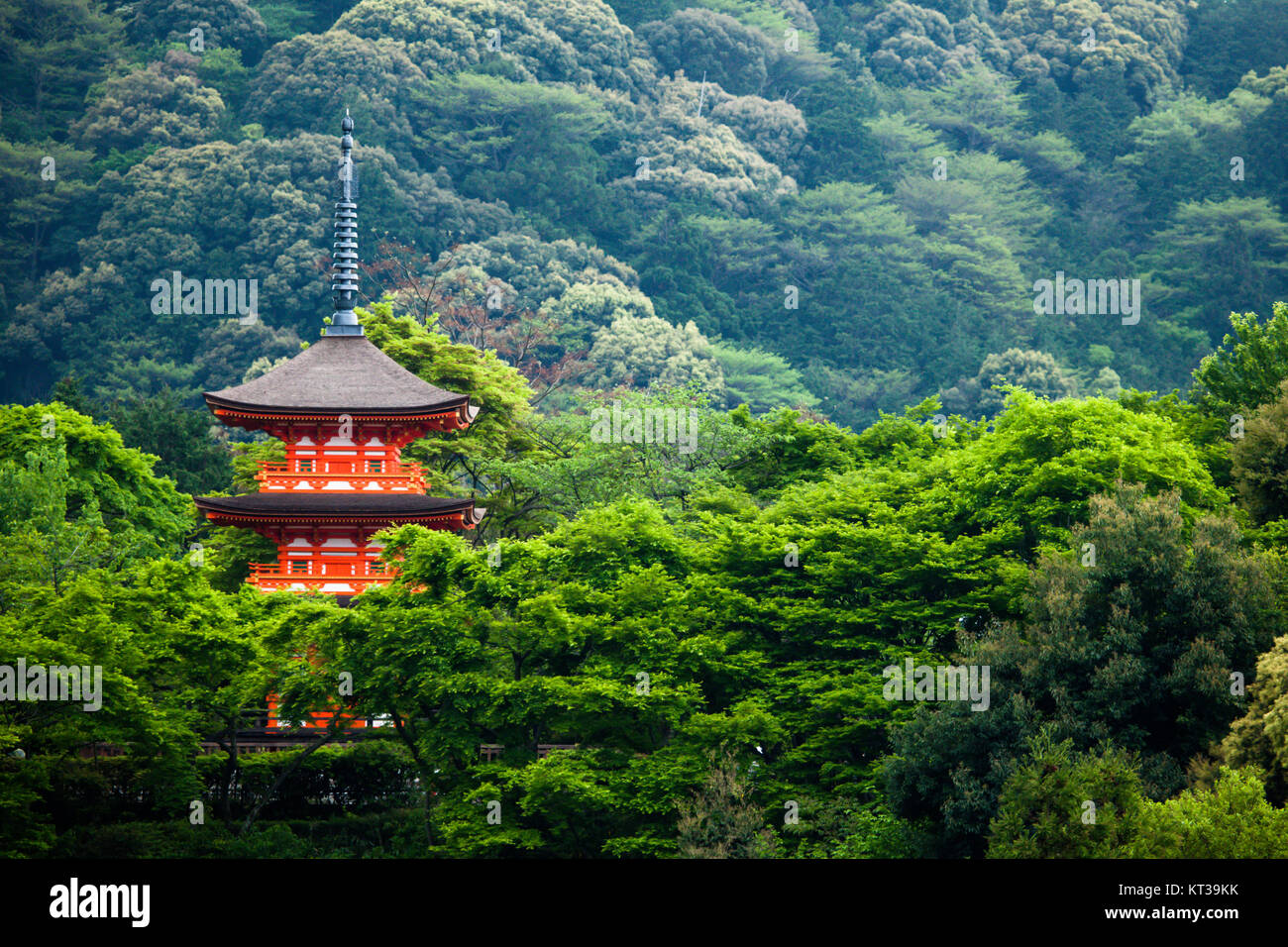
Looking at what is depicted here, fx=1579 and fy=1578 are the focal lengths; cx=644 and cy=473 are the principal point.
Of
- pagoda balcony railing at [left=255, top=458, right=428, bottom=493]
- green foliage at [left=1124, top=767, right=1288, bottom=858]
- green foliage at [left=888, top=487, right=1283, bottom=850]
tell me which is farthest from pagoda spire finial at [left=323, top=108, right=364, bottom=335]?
green foliage at [left=1124, top=767, right=1288, bottom=858]

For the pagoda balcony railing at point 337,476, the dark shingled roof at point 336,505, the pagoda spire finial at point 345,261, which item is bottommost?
the dark shingled roof at point 336,505

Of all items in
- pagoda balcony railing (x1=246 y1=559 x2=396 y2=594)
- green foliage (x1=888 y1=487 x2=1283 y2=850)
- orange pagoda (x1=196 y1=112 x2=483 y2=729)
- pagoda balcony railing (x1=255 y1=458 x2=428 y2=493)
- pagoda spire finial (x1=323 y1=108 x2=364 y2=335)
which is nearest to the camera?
green foliage (x1=888 y1=487 x2=1283 y2=850)

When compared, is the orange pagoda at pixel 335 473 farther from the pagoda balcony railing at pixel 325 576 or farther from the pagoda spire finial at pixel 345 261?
the pagoda spire finial at pixel 345 261

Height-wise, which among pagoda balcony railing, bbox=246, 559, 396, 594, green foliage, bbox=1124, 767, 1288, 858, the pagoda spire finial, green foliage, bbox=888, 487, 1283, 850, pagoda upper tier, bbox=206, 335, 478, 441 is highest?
the pagoda spire finial

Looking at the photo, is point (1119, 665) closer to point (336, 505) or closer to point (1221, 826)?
point (1221, 826)

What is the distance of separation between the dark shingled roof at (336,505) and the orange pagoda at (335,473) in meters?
0.02

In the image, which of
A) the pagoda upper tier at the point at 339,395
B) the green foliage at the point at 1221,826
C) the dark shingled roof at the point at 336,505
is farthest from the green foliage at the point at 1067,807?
the pagoda upper tier at the point at 339,395

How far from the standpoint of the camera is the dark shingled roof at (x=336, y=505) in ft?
104

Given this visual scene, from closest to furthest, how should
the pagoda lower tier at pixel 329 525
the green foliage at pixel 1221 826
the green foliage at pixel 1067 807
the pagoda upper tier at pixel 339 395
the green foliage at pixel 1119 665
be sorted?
the green foliage at pixel 1221 826 < the green foliage at pixel 1067 807 < the green foliage at pixel 1119 665 < the pagoda lower tier at pixel 329 525 < the pagoda upper tier at pixel 339 395

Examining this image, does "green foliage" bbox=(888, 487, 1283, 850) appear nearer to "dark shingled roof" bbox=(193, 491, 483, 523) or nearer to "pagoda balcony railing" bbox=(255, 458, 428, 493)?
"dark shingled roof" bbox=(193, 491, 483, 523)

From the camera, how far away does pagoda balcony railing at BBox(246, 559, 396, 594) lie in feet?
107

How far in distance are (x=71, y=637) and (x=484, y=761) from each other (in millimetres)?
7459

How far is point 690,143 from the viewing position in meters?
78.4

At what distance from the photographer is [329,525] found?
32406 millimetres
